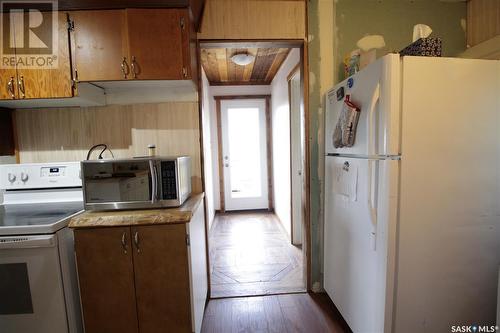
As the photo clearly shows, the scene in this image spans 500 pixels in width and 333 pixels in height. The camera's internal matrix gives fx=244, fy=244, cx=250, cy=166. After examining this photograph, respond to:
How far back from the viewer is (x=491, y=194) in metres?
1.26

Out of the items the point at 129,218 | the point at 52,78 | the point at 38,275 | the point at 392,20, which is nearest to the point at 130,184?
the point at 129,218

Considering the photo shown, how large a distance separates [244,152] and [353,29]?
9.36 feet

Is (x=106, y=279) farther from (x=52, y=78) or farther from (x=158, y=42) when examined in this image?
(x=158, y=42)

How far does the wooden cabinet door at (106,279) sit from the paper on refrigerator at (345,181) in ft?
4.24

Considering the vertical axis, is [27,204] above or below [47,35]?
below

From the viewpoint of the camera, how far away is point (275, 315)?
1.84 meters

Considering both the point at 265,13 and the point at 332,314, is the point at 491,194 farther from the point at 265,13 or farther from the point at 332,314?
the point at 265,13

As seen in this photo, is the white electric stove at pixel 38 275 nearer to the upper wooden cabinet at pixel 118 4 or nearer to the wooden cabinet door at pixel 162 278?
the wooden cabinet door at pixel 162 278

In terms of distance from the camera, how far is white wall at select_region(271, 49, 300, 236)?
3.11 metres

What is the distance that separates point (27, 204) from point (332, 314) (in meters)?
2.41

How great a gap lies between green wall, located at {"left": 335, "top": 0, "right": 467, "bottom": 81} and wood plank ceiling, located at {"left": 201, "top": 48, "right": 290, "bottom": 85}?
1.01 meters

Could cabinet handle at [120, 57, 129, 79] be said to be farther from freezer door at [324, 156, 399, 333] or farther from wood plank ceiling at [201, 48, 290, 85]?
freezer door at [324, 156, 399, 333]

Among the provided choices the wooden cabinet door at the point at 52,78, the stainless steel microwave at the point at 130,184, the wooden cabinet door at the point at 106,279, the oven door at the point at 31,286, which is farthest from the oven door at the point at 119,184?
the wooden cabinet door at the point at 52,78

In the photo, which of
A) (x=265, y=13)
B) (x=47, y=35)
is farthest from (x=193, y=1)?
(x=47, y=35)
